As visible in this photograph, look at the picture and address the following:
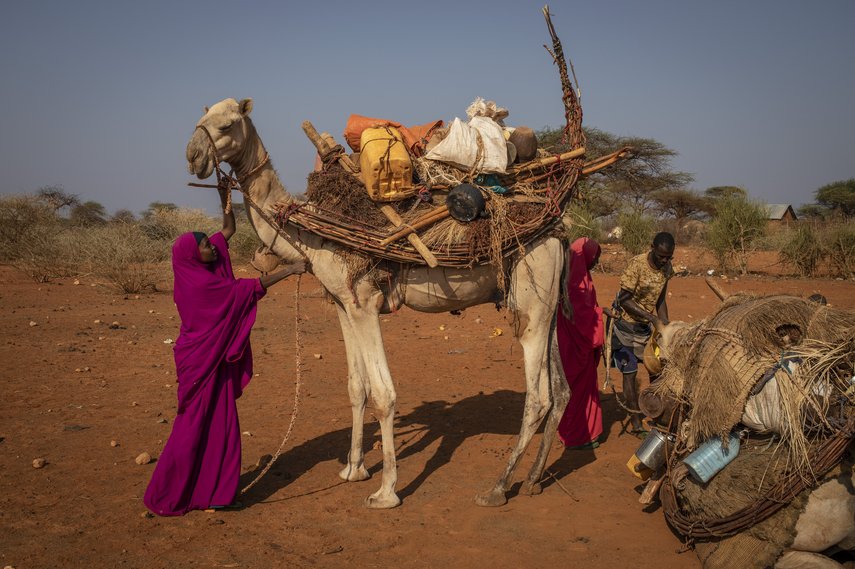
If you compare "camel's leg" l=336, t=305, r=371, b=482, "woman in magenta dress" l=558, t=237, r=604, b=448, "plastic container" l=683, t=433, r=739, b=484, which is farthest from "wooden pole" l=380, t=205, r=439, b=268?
"plastic container" l=683, t=433, r=739, b=484

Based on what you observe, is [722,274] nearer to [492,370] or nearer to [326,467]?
[492,370]

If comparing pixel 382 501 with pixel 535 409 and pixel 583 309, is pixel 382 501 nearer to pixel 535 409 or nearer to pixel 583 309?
pixel 535 409

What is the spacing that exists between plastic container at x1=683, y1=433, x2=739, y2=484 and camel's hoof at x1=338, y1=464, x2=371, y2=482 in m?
2.76

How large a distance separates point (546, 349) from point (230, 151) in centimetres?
297

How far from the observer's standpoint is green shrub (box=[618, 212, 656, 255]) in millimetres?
22828

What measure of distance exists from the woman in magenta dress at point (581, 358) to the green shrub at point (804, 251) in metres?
14.5

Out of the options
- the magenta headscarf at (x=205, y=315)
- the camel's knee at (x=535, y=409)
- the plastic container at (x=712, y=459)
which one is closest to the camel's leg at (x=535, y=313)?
the camel's knee at (x=535, y=409)

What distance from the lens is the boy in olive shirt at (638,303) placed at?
665 cm

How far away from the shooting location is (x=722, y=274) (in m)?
19.5

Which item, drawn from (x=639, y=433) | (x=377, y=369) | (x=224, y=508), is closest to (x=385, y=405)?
(x=377, y=369)

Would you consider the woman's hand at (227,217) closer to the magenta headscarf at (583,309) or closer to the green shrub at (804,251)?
the magenta headscarf at (583,309)

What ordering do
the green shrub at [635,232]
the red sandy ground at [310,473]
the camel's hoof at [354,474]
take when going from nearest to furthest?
1. the red sandy ground at [310,473]
2. the camel's hoof at [354,474]
3. the green shrub at [635,232]

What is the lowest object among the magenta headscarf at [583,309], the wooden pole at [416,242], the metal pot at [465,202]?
the magenta headscarf at [583,309]

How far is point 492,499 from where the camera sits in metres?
5.31
